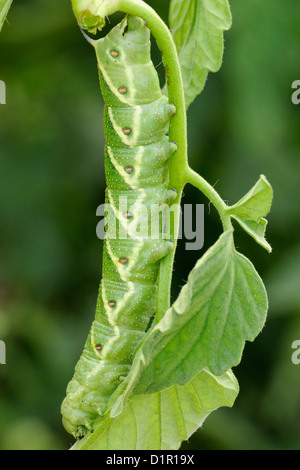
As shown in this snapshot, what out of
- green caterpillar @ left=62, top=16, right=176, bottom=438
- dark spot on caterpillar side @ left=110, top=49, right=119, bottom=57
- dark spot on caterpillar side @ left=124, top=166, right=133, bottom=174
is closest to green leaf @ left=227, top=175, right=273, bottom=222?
green caterpillar @ left=62, top=16, right=176, bottom=438

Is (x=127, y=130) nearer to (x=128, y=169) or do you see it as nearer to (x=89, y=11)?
(x=128, y=169)

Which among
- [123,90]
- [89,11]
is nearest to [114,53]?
[123,90]

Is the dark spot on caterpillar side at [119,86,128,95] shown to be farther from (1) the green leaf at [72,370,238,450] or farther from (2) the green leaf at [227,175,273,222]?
(1) the green leaf at [72,370,238,450]

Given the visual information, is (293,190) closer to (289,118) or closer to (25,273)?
(289,118)

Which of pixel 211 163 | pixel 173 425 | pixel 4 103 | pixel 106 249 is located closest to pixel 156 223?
pixel 106 249

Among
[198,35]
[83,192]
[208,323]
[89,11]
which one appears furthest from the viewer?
[83,192]

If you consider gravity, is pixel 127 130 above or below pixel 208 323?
above

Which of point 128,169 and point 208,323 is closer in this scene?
point 208,323
